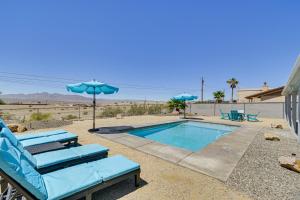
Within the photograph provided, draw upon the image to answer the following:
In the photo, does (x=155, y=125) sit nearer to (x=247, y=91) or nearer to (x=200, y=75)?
(x=200, y=75)

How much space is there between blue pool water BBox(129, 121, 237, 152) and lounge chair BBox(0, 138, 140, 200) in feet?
17.2

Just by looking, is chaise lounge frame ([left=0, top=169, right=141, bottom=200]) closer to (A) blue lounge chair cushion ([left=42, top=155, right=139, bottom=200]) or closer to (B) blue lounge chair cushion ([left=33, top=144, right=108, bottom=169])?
(A) blue lounge chair cushion ([left=42, top=155, right=139, bottom=200])

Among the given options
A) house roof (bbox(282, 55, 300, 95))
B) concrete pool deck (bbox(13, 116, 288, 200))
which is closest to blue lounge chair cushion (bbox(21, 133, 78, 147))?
concrete pool deck (bbox(13, 116, 288, 200))

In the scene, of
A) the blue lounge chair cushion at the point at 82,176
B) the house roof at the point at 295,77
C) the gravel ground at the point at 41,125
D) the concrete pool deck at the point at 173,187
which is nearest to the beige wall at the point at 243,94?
the house roof at the point at 295,77

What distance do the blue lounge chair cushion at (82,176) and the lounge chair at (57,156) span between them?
1.47ft

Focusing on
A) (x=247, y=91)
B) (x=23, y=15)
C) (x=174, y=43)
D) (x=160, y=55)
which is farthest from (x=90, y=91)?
(x=247, y=91)

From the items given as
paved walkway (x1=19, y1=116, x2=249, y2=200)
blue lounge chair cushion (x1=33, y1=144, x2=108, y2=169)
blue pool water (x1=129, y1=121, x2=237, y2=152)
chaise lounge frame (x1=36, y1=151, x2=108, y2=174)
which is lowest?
blue pool water (x1=129, y1=121, x2=237, y2=152)

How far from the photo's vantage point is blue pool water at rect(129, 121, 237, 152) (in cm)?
819

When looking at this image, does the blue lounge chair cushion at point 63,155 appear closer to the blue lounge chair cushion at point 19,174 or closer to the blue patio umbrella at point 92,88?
the blue lounge chair cushion at point 19,174

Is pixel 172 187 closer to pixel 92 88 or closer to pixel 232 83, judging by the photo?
pixel 92 88

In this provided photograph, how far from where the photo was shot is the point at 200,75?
1309 inches

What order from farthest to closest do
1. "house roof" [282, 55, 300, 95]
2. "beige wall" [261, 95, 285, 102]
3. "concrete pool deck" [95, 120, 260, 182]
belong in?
"beige wall" [261, 95, 285, 102], "house roof" [282, 55, 300, 95], "concrete pool deck" [95, 120, 260, 182]

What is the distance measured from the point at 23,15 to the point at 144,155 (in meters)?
13.2

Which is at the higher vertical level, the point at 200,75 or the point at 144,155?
the point at 200,75
